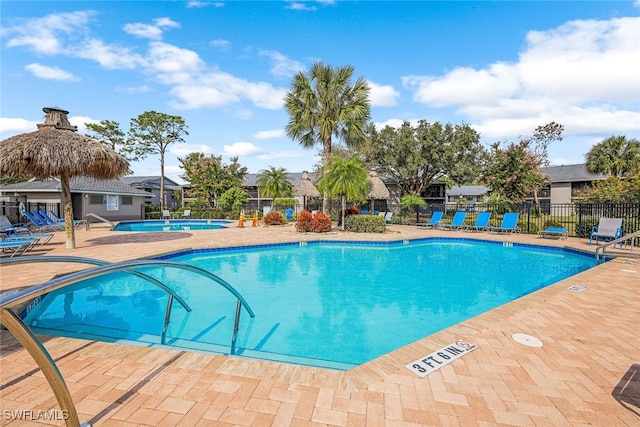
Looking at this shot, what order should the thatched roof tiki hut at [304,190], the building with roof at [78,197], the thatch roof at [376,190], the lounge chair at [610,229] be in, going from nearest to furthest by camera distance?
the lounge chair at [610,229], the building with roof at [78,197], the thatch roof at [376,190], the thatched roof tiki hut at [304,190]

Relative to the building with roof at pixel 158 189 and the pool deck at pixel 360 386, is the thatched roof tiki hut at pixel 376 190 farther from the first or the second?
the building with roof at pixel 158 189

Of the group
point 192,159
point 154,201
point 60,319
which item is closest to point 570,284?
point 60,319

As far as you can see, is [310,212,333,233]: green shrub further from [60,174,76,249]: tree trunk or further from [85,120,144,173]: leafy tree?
[85,120,144,173]: leafy tree

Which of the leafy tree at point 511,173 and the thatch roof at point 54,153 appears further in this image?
the leafy tree at point 511,173

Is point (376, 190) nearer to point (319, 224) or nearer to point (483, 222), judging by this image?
point (483, 222)

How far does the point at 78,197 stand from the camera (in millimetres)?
22922

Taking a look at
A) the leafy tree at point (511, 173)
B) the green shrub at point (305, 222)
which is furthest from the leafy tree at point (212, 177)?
the leafy tree at point (511, 173)

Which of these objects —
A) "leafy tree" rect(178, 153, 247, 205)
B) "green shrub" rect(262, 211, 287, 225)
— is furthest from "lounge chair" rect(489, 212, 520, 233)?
"leafy tree" rect(178, 153, 247, 205)

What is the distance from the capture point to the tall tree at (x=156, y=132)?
34000mm

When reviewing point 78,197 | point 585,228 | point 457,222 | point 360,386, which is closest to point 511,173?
point 457,222

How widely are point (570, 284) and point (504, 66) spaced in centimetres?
1393

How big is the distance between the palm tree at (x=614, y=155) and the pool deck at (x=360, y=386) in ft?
97.2

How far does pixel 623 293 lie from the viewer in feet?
17.8

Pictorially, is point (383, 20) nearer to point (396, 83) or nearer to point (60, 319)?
point (396, 83)
